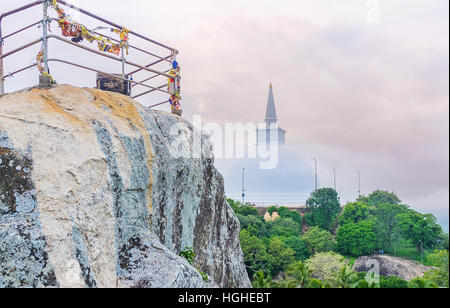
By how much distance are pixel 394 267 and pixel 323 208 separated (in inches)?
629

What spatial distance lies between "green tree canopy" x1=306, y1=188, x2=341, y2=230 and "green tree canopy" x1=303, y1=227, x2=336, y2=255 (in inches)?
315

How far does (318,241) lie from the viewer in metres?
52.1

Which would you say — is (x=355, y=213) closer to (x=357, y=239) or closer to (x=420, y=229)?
(x=357, y=239)

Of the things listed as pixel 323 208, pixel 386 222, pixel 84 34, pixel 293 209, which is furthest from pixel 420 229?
pixel 84 34

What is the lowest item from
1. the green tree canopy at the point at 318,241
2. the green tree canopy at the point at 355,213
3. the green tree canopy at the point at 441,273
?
the green tree canopy at the point at 441,273

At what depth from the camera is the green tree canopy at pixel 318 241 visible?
51156 millimetres

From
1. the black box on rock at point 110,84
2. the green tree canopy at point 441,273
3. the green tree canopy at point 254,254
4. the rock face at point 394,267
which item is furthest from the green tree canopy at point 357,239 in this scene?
the black box on rock at point 110,84

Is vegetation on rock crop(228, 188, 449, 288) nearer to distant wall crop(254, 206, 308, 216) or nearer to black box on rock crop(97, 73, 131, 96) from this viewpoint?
distant wall crop(254, 206, 308, 216)

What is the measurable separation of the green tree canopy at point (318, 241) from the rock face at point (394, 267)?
12.0 feet

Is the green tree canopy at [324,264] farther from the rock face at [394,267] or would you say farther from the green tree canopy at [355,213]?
the green tree canopy at [355,213]
